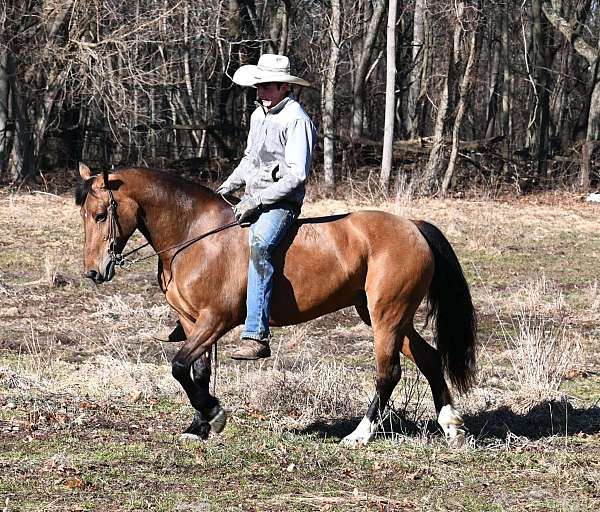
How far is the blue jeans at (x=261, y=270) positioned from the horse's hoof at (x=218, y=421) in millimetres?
644

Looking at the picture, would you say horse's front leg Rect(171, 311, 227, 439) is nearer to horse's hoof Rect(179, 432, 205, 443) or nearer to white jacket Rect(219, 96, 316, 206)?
horse's hoof Rect(179, 432, 205, 443)

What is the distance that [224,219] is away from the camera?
22.4 feet

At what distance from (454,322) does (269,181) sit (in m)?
1.70

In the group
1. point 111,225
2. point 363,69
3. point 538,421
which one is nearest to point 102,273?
point 111,225

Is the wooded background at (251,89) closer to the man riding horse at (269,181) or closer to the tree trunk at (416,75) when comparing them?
the tree trunk at (416,75)

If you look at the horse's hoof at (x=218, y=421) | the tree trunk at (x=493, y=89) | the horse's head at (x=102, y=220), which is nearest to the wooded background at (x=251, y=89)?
the tree trunk at (x=493, y=89)

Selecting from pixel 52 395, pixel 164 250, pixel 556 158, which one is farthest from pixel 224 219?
pixel 556 158

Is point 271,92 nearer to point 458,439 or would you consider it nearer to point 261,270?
point 261,270

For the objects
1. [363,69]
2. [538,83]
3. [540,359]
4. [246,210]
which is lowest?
[538,83]

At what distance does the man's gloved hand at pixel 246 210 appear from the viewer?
6.61m

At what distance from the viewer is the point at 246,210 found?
6.61 m

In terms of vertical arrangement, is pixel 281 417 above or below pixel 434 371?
below

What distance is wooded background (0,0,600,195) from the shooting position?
2297 cm

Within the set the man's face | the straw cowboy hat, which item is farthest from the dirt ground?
the straw cowboy hat
